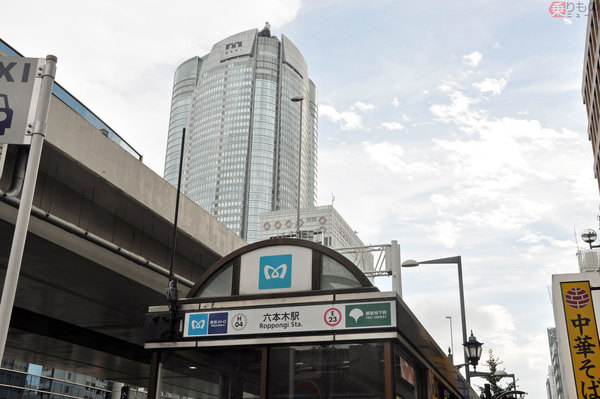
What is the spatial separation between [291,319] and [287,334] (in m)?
0.26

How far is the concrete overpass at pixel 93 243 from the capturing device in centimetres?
1630

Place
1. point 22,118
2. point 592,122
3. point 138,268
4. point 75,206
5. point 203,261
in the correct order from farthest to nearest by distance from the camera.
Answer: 1. point 592,122
2. point 203,261
3. point 138,268
4. point 75,206
5. point 22,118

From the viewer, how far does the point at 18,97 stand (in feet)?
22.3

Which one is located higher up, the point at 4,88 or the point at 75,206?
the point at 75,206

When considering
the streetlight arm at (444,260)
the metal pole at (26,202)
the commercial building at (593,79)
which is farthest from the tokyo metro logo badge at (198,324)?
the commercial building at (593,79)

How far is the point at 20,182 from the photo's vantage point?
6855mm

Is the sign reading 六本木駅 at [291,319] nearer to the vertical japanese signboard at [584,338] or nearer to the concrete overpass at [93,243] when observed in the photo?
the concrete overpass at [93,243]

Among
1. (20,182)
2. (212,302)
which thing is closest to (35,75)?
(20,182)

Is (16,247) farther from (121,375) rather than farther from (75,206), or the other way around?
(121,375)

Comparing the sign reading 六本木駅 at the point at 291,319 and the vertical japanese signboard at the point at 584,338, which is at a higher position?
the vertical japanese signboard at the point at 584,338

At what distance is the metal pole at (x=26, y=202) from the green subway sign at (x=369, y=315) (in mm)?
5394

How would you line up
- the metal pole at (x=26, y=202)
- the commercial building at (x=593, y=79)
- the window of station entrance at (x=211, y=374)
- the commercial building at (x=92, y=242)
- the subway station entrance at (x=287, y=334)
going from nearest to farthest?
the metal pole at (x=26, y=202), the subway station entrance at (x=287, y=334), the window of station entrance at (x=211, y=374), the commercial building at (x=92, y=242), the commercial building at (x=593, y=79)

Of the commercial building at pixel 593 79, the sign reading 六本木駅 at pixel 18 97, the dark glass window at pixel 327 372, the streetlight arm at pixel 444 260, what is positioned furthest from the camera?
the commercial building at pixel 593 79

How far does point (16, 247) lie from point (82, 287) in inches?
641
